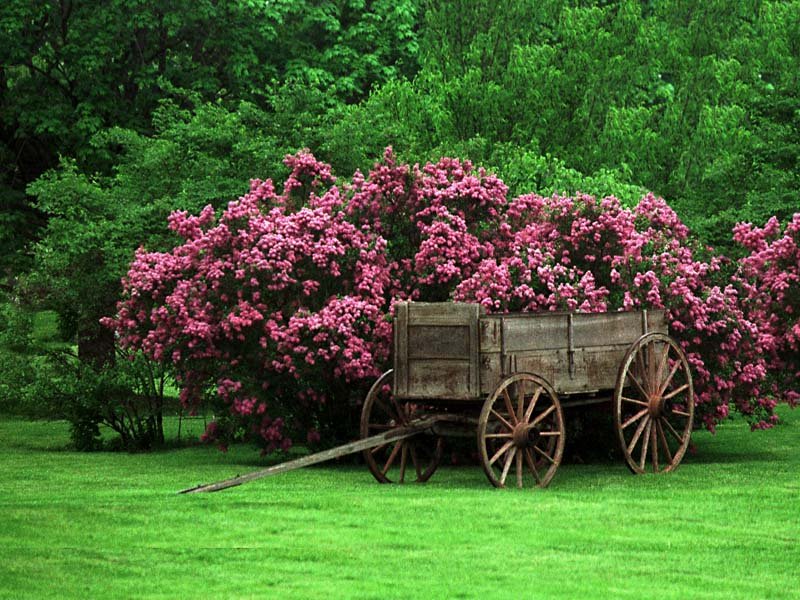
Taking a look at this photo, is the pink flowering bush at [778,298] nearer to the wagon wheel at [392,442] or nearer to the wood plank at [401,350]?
the wagon wheel at [392,442]

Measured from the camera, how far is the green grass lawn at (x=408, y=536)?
10312mm

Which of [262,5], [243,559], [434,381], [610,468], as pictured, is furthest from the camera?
[262,5]

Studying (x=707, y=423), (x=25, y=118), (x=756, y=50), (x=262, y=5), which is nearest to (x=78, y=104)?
(x=25, y=118)

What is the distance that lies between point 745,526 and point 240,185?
40.3 feet

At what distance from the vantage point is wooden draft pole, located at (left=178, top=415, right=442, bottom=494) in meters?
14.8

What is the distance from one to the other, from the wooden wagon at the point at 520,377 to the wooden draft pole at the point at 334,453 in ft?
0.69

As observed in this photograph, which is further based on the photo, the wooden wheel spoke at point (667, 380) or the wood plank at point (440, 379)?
the wooden wheel spoke at point (667, 380)

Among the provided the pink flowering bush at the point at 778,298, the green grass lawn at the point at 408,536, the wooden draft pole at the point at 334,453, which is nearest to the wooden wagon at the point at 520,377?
the wooden draft pole at the point at 334,453

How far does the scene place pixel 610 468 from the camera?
18.5 m

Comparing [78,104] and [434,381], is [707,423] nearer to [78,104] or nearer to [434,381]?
[434,381]

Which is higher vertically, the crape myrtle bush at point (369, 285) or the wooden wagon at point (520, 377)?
the crape myrtle bush at point (369, 285)

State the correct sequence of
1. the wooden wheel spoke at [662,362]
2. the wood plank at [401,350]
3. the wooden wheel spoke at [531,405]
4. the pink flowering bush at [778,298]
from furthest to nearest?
the pink flowering bush at [778,298] < the wooden wheel spoke at [662,362] < the wood plank at [401,350] < the wooden wheel spoke at [531,405]

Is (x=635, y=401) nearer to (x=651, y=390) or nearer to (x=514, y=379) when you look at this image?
(x=651, y=390)

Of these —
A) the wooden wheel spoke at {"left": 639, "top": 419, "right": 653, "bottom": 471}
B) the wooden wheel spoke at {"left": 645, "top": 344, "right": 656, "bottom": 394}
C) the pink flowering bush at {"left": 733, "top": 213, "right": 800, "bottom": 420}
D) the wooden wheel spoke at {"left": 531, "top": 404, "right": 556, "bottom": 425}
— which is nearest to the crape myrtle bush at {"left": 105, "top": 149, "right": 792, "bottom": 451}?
the pink flowering bush at {"left": 733, "top": 213, "right": 800, "bottom": 420}
